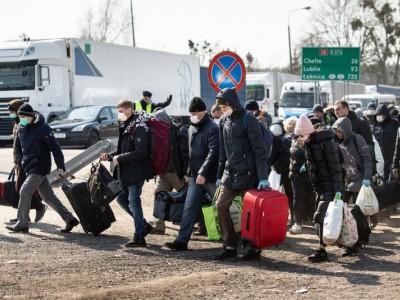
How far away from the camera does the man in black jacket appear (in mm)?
10359

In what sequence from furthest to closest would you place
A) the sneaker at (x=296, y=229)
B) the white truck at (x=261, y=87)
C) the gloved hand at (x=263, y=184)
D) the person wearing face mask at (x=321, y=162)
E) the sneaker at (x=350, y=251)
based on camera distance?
1. the white truck at (x=261, y=87)
2. the sneaker at (x=296, y=229)
3. the sneaker at (x=350, y=251)
4. the person wearing face mask at (x=321, y=162)
5. the gloved hand at (x=263, y=184)

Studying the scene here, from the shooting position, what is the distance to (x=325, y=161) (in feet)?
31.1

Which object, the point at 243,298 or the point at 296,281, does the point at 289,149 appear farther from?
the point at 243,298

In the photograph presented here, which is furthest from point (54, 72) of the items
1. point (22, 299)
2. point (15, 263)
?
point (22, 299)

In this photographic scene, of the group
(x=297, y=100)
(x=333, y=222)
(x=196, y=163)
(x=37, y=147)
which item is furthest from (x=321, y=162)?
(x=297, y=100)

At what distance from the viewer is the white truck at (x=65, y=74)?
93.2 ft

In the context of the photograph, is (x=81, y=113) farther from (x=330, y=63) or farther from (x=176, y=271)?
(x=176, y=271)

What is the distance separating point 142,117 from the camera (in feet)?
34.6

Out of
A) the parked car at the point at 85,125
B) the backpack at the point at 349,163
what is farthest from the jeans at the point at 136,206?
the parked car at the point at 85,125

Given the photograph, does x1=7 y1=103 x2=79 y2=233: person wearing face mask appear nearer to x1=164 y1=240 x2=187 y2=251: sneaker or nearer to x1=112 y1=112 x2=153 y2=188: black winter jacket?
x1=112 y1=112 x2=153 y2=188: black winter jacket

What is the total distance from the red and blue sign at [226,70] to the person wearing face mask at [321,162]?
448 cm

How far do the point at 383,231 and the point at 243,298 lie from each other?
5.17 metres

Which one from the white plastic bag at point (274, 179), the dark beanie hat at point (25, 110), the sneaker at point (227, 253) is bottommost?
the sneaker at point (227, 253)

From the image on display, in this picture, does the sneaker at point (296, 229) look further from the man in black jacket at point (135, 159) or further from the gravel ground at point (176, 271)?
the man in black jacket at point (135, 159)
